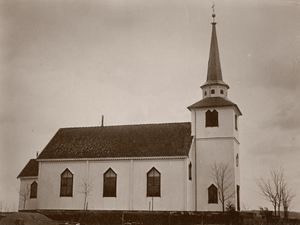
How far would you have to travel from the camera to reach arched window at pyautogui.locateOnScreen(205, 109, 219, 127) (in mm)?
46344

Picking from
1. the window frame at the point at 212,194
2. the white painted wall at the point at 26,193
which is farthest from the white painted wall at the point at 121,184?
the white painted wall at the point at 26,193

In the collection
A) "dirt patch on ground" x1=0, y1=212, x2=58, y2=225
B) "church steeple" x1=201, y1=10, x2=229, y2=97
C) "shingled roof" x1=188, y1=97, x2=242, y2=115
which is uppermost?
"church steeple" x1=201, y1=10, x2=229, y2=97

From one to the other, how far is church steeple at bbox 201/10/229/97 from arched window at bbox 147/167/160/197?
9.84m

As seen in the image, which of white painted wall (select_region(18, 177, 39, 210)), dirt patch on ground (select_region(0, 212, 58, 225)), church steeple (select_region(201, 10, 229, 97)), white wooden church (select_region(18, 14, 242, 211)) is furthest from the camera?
white painted wall (select_region(18, 177, 39, 210))

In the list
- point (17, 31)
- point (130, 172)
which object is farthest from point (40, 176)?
point (17, 31)

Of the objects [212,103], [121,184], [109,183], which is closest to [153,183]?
[121,184]

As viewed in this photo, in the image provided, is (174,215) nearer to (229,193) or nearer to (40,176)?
(229,193)

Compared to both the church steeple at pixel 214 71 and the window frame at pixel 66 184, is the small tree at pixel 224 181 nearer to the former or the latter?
the church steeple at pixel 214 71

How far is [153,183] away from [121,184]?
10.6 ft

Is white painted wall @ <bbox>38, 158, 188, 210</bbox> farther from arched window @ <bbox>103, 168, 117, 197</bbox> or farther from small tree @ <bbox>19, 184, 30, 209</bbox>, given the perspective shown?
small tree @ <bbox>19, 184, 30, 209</bbox>

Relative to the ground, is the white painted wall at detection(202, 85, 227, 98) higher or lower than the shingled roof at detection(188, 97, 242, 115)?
higher

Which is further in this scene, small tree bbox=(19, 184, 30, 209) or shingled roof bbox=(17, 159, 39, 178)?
shingled roof bbox=(17, 159, 39, 178)

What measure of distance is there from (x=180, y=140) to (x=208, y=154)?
120 inches

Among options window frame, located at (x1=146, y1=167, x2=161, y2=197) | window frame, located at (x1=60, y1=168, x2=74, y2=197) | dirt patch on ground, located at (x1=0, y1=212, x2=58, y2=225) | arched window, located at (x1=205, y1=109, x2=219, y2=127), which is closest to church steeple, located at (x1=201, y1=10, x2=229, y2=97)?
arched window, located at (x1=205, y1=109, x2=219, y2=127)
